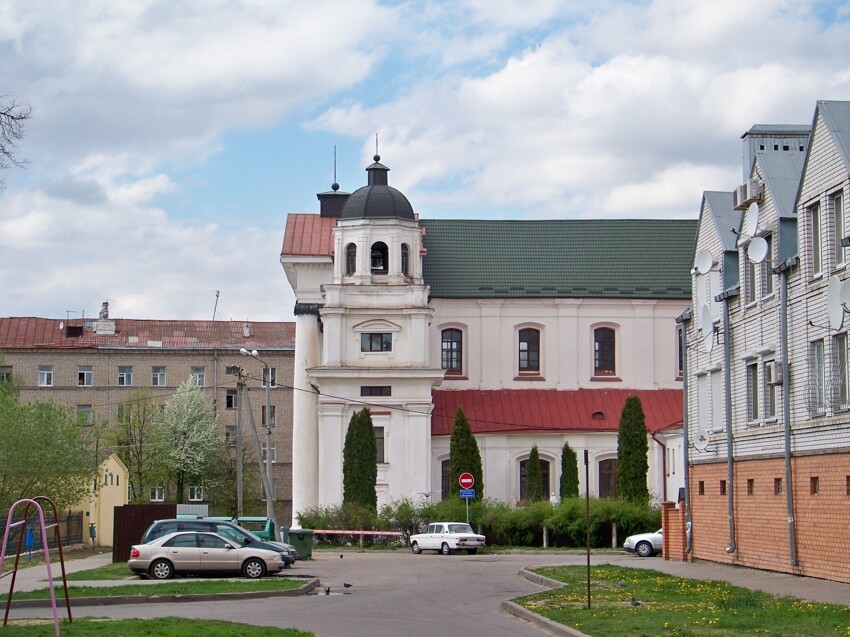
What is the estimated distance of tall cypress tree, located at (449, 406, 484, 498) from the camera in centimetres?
6038

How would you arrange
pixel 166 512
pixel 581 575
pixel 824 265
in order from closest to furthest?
pixel 824 265, pixel 581 575, pixel 166 512

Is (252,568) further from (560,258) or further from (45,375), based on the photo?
(45,375)

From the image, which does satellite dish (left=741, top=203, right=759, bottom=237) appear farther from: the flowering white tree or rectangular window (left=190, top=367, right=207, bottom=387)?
rectangular window (left=190, top=367, right=207, bottom=387)

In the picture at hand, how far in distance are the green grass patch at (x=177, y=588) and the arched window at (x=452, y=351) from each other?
3747cm

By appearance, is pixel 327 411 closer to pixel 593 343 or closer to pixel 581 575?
pixel 593 343

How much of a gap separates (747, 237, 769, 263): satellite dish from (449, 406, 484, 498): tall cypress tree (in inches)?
1192

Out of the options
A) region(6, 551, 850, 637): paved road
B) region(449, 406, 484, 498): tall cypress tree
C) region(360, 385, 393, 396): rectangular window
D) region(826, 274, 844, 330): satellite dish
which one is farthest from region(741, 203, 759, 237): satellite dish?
region(360, 385, 393, 396): rectangular window

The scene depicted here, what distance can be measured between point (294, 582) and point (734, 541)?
11.4 m

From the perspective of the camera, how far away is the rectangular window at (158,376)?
3593 inches

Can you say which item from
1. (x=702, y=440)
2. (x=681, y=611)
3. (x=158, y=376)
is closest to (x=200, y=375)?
(x=158, y=376)

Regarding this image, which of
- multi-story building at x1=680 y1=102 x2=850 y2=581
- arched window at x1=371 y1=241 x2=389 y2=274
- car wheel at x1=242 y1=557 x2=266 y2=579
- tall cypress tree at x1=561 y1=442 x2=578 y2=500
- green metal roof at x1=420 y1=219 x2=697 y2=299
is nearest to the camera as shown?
multi-story building at x1=680 y1=102 x2=850 y2=581

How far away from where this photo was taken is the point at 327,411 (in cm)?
6241

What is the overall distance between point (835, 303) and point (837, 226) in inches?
93.4

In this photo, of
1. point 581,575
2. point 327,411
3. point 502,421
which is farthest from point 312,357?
point 581,575
